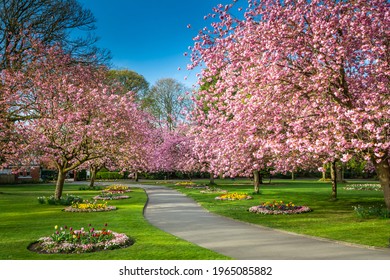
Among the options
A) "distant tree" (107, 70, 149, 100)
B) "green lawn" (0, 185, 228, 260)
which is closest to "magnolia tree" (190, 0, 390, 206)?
"green lawn" (0, 185, 228, 260)

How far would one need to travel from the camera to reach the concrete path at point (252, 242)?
32.7 feet

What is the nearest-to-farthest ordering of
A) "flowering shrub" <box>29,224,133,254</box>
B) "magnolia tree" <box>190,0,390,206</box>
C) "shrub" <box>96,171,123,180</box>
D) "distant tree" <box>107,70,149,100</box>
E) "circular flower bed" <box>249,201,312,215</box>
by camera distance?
1. "flowering shrub" <box>29,224,133,254</box>
2. "magnolia tree" <box>190,0,390,206</box>
3. "circular flower bed" <box>249,201,312,215</box>
4. "distant tree" <box>107,70,149,100</box>
5. "shrub" <box>96,171,123,180</box>

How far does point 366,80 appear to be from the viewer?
46.1ft

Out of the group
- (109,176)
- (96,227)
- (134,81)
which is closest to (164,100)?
(134,81)

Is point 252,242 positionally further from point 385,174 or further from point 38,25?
point 38,25

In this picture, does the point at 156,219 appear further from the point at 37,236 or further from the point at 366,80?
the point at 366,80

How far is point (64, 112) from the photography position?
2286cm

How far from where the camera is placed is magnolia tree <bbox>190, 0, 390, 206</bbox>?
40.8ft

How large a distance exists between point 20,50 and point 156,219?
12557 mm

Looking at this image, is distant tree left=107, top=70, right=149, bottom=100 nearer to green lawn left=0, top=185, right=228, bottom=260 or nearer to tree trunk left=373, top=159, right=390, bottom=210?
green lawn left=0, top=185, right=228, bottom=260

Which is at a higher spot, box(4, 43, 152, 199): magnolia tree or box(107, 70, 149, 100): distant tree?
box(107, 70, 149, 100): distant tree

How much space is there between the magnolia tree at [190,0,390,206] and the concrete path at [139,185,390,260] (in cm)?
287

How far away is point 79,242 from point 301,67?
987cm
